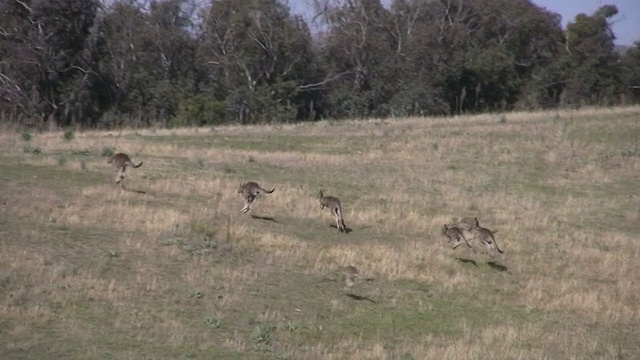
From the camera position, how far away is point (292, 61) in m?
63.3

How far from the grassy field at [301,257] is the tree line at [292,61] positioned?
2049 cm

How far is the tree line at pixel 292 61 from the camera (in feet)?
181

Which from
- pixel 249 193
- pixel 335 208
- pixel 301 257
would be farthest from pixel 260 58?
pixel 301 257

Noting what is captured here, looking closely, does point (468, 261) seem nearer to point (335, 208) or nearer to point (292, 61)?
point (335, 208)

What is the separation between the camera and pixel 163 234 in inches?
780

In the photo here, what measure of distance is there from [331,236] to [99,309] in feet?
28.5

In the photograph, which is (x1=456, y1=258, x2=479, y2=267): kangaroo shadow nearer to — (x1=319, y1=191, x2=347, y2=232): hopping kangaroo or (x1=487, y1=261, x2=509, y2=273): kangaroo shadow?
(x1=487, y1=261, x2=509, y2=273): kangaroo shadow

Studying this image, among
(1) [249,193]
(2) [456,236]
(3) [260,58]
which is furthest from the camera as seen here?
(3) [260,58]

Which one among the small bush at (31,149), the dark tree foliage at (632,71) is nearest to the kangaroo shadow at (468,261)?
the small bush at (31,149)

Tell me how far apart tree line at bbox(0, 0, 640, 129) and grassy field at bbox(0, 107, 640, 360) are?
20493 millimetres

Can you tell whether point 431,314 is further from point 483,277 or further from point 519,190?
point 519,190

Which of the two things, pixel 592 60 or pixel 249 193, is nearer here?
pixel 249 193

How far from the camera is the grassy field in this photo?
14641mm

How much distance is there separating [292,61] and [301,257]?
146 feet
